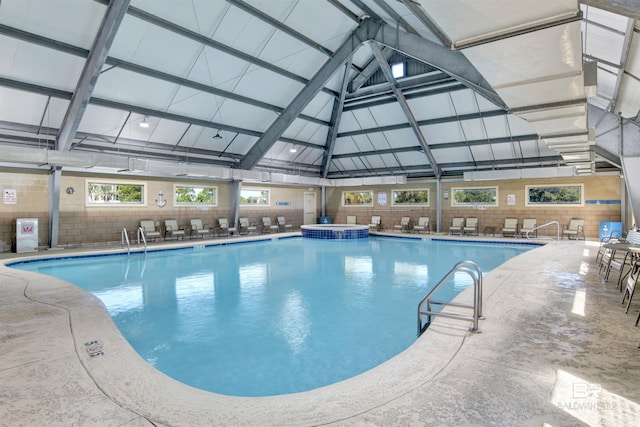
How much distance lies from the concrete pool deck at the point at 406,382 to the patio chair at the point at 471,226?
10.1 m

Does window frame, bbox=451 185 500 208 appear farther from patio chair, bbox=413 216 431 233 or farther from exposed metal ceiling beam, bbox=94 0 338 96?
exposed metal ceiling beam, bbox=94 0 338 96

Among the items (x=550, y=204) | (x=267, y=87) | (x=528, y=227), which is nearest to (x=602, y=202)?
(x=550, y=204)

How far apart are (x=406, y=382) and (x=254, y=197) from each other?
13.6m

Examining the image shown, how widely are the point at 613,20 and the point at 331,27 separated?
6254 millimetres

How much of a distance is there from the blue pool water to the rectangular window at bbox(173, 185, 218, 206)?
3380 mm

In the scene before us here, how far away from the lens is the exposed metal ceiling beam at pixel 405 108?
926 cm

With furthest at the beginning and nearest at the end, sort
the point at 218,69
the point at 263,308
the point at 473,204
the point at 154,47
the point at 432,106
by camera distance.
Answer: the point at 473,204 < the point at 432,106 < the point at 218,69 < the point at 154,47 < the point at 263,308

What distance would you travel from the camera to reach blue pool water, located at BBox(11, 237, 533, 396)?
Answer: 3154mm

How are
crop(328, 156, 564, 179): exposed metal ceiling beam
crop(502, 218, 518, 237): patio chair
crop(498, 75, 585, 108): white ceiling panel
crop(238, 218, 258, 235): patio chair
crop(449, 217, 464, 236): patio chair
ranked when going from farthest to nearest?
crop(238, 218, 258, 235): patio chair, crop(449, 217, 464, 236): patio chair, crop(502, 218, 518, 237): patio chair, crop(328, 156, 564, 179): exposed metal ceiling beam, crop(498, 75, 585, 108): white ceiling panel

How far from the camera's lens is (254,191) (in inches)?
595

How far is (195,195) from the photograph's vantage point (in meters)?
12.9

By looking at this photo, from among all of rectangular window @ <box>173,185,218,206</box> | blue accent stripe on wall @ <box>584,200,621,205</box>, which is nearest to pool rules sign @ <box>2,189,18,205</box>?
rectangular window @ <box>173,185,218,206</box>

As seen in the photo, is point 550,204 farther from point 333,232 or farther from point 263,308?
point 263,308

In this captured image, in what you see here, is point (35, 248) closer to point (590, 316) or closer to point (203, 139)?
A: point (203, 139)
